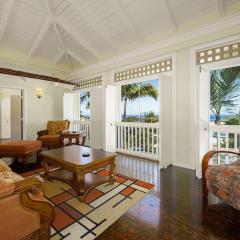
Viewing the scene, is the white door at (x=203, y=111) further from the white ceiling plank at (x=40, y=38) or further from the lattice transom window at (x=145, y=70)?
the white ceiling plank at (x=40, y=38)

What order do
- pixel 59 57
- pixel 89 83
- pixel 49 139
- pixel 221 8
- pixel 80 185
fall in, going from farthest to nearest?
pixel 89 83 < pixel 59 57 < pixel 49 139 < pixel 221 8 < pixel 80 185

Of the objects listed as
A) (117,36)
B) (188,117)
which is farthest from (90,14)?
(188,117)

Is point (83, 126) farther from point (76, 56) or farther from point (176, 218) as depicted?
point (176, 218)

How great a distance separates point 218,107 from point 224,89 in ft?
1.24

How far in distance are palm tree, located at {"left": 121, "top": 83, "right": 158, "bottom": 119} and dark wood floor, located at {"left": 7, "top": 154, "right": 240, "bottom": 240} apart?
2.40 metres

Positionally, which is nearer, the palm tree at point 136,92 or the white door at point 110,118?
the palm tree at point 136,92

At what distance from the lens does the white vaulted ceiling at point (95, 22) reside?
3.05 m

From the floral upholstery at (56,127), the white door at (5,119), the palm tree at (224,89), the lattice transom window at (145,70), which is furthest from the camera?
the white door at (5,119)

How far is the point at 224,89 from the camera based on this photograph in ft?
11.0

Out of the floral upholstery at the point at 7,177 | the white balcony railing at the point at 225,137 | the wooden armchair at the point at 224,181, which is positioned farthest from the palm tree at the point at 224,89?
the floral upholstery at the point at 7,177

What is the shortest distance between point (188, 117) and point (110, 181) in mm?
2007

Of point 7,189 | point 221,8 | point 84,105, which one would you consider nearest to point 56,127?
point 84,105

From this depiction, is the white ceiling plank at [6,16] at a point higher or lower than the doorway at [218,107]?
higher

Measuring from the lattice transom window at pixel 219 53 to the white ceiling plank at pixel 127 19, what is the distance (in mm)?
1367
